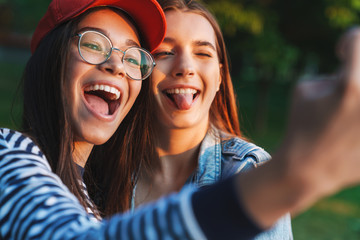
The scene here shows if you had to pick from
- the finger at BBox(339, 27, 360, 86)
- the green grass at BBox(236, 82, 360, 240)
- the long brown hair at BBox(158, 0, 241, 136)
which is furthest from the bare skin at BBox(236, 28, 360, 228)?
the green grass at BBox(236, 82, 360, 240)

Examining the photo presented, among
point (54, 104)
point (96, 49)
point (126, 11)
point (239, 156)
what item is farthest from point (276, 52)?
point (54, 104)

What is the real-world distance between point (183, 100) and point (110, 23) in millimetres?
656

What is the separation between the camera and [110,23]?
190cm

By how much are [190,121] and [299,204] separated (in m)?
1.60

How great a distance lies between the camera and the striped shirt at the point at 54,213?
0.86m

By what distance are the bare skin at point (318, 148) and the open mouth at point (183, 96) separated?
1.53 m

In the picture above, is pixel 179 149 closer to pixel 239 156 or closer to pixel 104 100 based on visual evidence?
pixel 239 156

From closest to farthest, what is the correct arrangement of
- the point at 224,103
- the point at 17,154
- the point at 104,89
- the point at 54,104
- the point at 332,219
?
the point at 17,154 < the point at 54,104 < the point at 104,89 < the point at 224,103 < the point at 332,219

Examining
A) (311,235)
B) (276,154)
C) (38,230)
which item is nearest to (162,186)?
(38,230)

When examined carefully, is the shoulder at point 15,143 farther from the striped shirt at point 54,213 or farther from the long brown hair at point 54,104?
the long brown hair at point 54,104

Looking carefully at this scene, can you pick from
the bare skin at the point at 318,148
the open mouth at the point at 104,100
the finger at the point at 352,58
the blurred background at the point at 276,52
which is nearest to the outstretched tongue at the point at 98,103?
the open mouth at the point at 104,100

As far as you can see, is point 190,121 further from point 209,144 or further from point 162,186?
point 162,186

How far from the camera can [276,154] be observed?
2.65 ft

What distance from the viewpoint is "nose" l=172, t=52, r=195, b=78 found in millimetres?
2287
